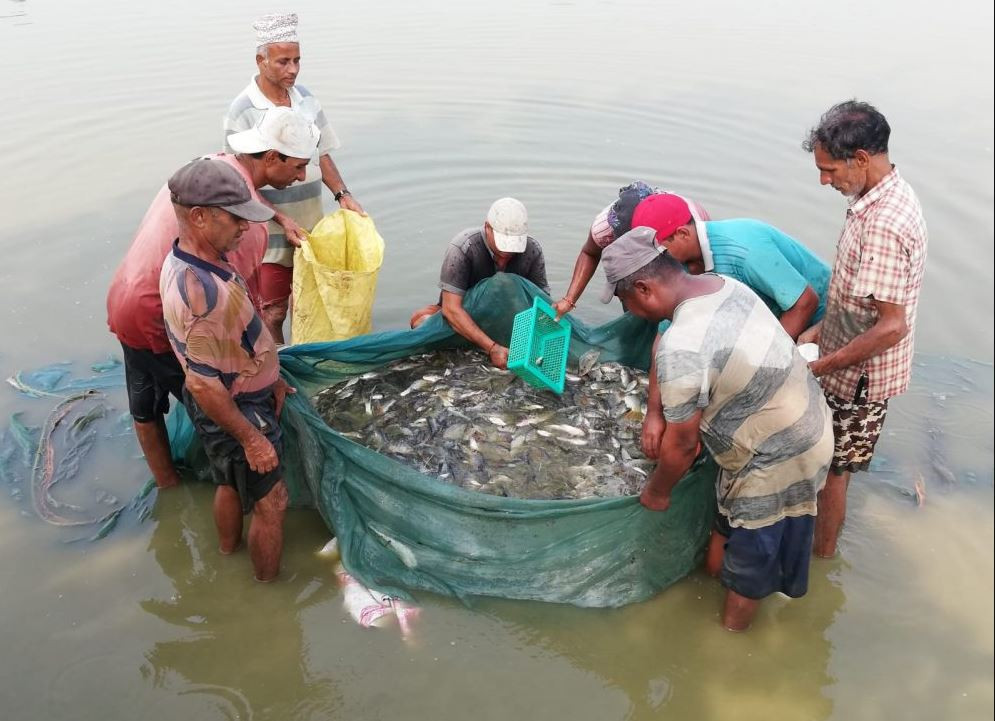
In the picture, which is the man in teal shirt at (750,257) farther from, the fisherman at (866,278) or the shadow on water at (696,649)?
the shadow on water at (696,649)

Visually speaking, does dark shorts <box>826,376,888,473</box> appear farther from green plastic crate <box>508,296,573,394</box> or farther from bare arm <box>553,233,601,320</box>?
bare arm <box>553,233,601,320</box>

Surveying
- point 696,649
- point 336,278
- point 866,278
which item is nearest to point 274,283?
point 336,278

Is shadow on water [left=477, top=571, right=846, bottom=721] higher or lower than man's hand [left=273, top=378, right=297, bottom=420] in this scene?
lower

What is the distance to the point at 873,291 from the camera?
356 centimetres

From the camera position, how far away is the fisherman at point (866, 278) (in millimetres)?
3529

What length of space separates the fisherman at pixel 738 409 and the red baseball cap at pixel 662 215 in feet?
1.31

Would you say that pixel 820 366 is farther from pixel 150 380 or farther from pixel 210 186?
pixel 150 380

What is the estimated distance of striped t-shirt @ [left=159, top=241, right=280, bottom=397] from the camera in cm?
338

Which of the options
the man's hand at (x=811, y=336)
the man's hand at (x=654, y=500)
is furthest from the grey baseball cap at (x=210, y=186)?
the man's hand at (x=811, y=336)

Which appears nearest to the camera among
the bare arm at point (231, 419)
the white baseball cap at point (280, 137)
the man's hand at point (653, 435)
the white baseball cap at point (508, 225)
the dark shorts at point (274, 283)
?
the bare arm at point (231, 419)

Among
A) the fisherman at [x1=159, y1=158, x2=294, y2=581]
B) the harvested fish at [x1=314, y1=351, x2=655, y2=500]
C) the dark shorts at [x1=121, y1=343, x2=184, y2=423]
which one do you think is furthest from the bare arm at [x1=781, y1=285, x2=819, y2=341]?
the dark shorts at [x1=121, y1=343, x2=184, y2=423]

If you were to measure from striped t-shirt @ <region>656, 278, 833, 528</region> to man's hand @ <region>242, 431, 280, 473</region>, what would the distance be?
191 centimetres

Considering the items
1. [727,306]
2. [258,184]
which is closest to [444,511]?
[727,306]

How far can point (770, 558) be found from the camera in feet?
12.3
